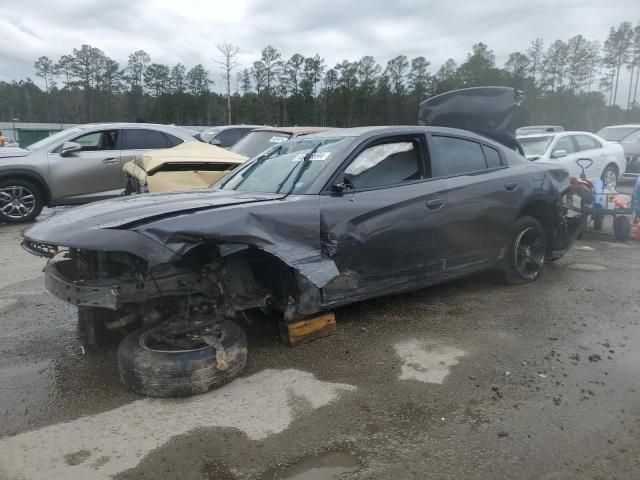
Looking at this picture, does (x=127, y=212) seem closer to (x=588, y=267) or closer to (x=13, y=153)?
(x=588, y=267)

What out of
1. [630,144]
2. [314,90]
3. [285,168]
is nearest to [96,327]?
[285,168]

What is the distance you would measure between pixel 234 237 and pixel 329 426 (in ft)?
3.96

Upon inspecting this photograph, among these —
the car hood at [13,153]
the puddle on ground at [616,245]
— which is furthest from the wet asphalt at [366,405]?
the car hood at [13,153]

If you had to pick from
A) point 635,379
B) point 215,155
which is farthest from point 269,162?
point 635,379

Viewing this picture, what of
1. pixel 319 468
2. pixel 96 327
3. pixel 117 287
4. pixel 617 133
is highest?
pixel 617 133

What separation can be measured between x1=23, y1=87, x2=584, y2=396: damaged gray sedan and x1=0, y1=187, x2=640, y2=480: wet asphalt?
0.29 m

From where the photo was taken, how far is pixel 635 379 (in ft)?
10.2

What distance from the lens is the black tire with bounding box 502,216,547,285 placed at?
485 cm

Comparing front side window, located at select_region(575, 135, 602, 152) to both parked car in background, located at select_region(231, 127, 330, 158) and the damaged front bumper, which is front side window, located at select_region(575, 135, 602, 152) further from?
the damaged front bumper

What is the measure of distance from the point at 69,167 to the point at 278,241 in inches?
266

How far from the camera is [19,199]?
824cm

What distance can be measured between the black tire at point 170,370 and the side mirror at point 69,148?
6.29 meters

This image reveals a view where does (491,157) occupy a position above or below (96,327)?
above

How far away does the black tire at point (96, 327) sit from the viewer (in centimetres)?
338
